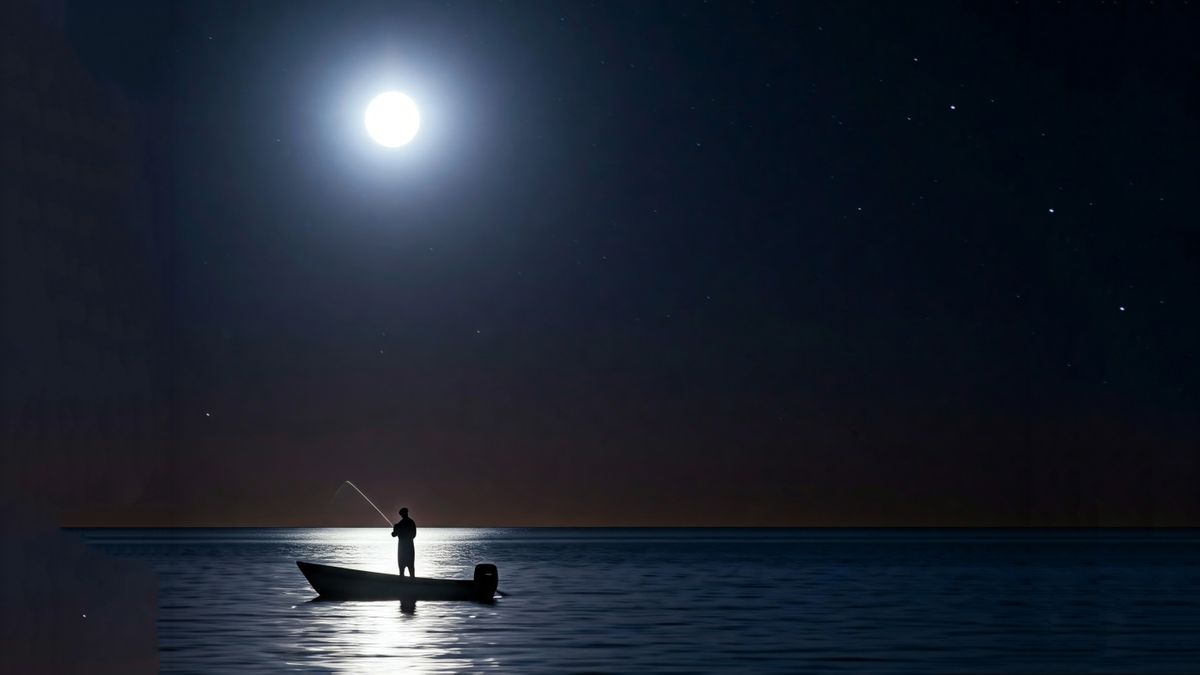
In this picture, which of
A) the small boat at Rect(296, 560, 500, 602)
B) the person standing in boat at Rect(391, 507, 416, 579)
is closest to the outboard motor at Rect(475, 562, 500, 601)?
the small boat at Rect(296, 560, 500, 602)

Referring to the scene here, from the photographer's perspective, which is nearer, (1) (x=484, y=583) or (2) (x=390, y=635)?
(2) (x=390, y=635)

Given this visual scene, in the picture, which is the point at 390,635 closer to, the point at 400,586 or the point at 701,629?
the point at 701,629

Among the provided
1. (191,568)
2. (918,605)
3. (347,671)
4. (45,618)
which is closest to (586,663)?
(347,671)

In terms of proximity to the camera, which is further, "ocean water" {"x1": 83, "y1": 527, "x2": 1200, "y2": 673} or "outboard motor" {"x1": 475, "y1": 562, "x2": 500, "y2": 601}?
"outboard motor" {"x1": 475, "y1": 562, "x2": 500, "y2": 601}

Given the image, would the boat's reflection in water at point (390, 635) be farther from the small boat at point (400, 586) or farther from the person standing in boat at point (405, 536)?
the person standing in boat at point (405, 536)

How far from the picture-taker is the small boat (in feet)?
150

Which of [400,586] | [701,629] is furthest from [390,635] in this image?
[400,586]

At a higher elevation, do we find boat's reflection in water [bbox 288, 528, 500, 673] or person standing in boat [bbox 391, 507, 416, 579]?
person standing in boat [bbox 391, 507, 416, 579]

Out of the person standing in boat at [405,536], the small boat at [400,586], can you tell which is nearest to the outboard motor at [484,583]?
the small boat at [400,586]

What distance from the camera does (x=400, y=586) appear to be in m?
45.9

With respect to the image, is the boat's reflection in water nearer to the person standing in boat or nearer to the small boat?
the small boat

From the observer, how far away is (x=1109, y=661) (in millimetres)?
29953

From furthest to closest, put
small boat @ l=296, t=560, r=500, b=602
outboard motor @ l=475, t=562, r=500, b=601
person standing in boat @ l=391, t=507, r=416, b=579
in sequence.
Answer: outboard motor @ l=475, t=562, r=500, b=601
small boat @ l=296, t=560, r=500, b=602
person standing in boat @ l=391, t=507, r=416, b=579

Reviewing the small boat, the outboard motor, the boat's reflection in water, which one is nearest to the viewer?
the boat's reflection in water
